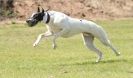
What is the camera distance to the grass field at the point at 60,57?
14.2 meters

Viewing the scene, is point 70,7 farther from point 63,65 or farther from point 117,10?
point 63,65

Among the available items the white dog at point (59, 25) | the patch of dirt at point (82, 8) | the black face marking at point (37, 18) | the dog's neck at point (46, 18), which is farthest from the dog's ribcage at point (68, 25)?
the patch of dirt at point (82, 8)

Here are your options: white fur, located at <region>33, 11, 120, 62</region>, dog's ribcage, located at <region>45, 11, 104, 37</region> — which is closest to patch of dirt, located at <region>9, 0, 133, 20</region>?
white fur, located at <region>33, 11, 120, 62</region>

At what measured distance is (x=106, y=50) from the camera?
2272 cm

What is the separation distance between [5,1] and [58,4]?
12.5ft

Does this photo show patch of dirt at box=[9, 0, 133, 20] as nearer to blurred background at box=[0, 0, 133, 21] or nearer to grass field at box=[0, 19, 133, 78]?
blurred background at box=[0, 0, 133, 21]

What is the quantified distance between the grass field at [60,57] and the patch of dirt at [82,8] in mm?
4119

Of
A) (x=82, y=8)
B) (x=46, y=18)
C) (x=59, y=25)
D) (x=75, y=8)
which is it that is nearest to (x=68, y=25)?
(x=59, y=25)

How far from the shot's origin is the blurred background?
Result: 37.4 meters

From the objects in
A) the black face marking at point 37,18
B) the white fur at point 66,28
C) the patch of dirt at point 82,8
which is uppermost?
the black face marking at point 37,18

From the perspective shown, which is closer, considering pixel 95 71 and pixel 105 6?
pixel 95 71

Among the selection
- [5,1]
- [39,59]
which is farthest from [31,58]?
[5,1]

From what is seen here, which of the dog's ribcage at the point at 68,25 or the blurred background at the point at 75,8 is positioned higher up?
the dog's ribcage at the point at 68,25

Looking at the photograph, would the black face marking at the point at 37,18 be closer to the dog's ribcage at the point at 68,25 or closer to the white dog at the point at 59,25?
the white dog at the point at 59,25
